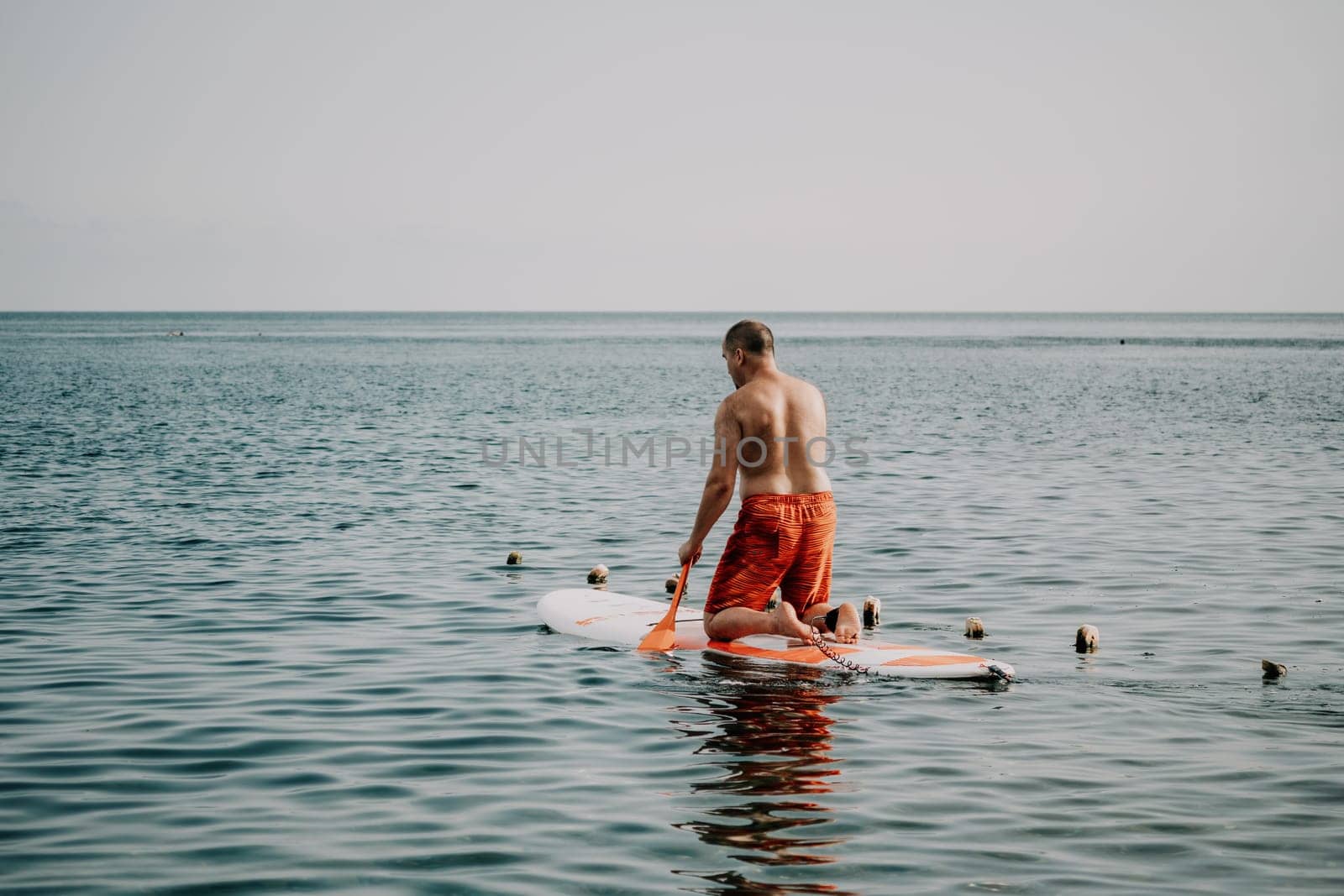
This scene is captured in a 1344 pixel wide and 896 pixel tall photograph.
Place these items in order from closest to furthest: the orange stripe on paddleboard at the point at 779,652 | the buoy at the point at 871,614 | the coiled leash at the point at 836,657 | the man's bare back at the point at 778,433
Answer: the coiled leash at the point at 836,657 < the man's bare back at the point at 778,433 < the orange stripe on paddleboard at the point at 779,652 < the buoy at the point at 871,614

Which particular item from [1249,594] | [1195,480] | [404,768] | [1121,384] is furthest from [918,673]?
[1121,384]

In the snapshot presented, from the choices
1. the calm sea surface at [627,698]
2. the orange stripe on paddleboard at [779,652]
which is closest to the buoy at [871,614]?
the calm sea surface at [627,698]

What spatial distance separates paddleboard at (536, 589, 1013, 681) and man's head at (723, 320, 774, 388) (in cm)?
213

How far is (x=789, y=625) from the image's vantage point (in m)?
9.95

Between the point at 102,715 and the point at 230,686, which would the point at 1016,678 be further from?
the point at 102,715

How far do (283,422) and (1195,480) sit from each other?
24763 millimetres

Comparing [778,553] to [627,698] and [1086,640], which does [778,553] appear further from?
[1086,640]

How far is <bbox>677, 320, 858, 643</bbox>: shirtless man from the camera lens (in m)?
9.66

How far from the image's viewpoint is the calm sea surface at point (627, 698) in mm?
Result: 6230

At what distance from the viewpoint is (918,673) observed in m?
9.55

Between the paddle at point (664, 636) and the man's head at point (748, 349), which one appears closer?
the man's head at point (748, 349)

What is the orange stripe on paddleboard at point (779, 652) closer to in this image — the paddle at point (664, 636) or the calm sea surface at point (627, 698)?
the calm sea surface at point (627, 698)

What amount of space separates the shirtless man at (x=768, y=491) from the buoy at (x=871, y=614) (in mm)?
1516

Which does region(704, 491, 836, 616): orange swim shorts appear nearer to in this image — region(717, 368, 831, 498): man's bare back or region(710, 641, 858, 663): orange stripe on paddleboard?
region(717, 368, 831, 498): man's bare back
